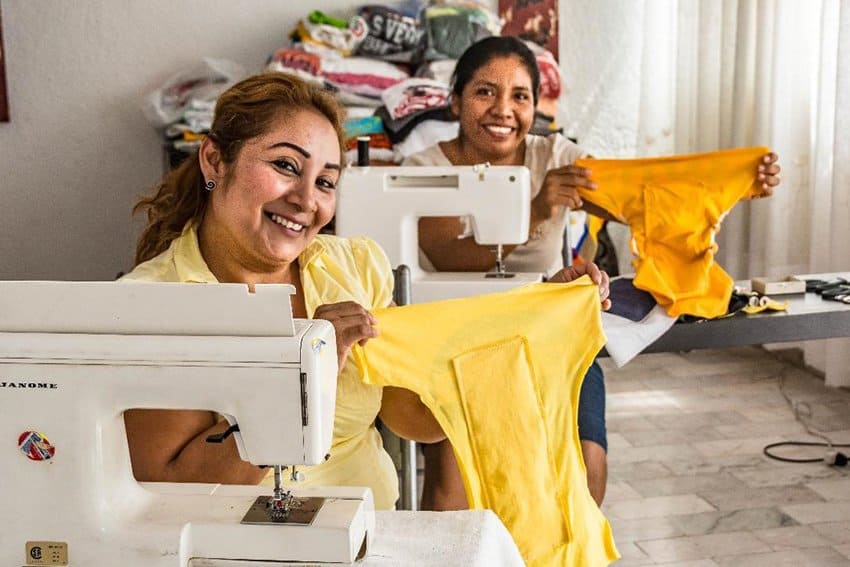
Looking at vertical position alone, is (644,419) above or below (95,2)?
below

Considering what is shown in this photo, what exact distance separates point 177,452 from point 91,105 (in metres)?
3.81

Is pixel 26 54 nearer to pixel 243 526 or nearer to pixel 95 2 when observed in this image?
pixel 95 2

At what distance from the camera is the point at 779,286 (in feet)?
8.88

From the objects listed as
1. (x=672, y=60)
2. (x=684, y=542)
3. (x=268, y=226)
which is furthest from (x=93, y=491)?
(x=672, y=60)

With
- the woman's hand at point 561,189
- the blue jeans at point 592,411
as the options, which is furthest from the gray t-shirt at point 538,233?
the blue jeans at point 592,411

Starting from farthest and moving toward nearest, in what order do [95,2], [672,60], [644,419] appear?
[672,60], [95,2], [644,419]

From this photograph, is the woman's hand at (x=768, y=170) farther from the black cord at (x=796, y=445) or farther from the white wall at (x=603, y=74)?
the white wall at (x=603, y=74)

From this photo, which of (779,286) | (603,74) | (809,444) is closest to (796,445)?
(809,444)

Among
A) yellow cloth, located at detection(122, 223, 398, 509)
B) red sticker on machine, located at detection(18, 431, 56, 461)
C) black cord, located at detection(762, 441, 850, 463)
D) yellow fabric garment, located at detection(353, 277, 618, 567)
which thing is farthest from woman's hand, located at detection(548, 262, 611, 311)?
black cord, located at detection(762, 441, 850, 463)

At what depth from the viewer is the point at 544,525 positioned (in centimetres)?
184

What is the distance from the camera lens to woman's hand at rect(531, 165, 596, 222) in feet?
9.12

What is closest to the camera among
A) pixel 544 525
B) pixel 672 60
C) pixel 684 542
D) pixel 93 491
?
pixel 93 491

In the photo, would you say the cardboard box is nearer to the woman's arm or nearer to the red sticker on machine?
the woman's arm

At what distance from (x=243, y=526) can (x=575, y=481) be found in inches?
29.2
